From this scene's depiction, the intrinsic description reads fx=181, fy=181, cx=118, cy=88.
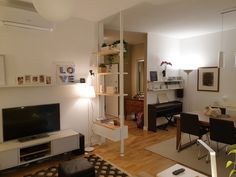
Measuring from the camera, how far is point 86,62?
3.91 metres

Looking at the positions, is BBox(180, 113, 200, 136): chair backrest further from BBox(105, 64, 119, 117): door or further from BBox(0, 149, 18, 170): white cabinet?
BBox(105, 64, 119, 117): door

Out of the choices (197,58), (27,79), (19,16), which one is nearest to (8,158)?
(27,79)

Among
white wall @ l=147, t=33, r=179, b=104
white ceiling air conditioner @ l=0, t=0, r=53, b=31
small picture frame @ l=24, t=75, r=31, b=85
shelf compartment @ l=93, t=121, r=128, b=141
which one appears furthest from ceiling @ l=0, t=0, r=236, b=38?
shelf compartment @ l=93, t=121, r=128, b=141

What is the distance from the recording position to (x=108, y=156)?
3.49 meters

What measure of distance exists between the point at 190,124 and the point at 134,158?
1238mm

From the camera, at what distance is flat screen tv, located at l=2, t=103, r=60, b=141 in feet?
9.65

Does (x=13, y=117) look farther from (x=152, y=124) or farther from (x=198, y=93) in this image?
(x=198, y=93)

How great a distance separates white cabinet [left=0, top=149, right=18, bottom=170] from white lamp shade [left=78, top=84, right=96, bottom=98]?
5.10 feet

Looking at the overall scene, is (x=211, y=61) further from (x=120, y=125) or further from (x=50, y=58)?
(x=50, y=58)

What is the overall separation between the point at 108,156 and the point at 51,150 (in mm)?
1061

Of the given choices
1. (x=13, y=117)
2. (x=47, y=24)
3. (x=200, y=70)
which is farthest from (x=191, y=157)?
(x=47, y=24)

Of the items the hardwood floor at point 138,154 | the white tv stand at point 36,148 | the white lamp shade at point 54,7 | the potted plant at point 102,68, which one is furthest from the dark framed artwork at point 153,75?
A: the white lamp shade at point 54,7

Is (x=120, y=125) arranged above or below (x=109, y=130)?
above

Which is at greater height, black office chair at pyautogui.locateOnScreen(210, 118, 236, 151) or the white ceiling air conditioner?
the white ceiling air conditioner
